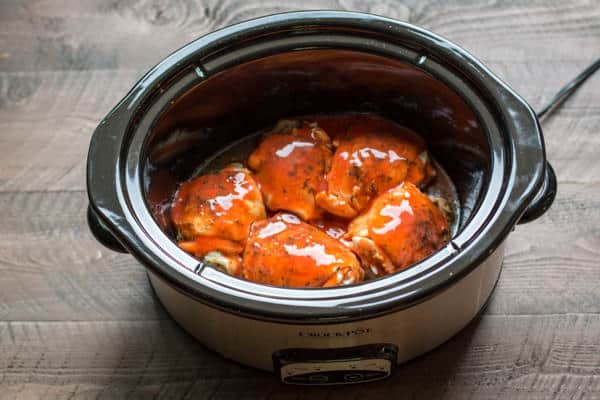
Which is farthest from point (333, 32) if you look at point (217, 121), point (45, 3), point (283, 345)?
point (45, 3)

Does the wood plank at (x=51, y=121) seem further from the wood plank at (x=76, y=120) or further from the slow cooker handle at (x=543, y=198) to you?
the slow cooker handle at (x=543, y=198)

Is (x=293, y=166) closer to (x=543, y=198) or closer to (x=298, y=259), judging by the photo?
(x=298, y=259)

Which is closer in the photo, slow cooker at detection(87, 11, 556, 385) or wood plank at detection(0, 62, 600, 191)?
slow cooker at detection(87, 11, 556, 385)

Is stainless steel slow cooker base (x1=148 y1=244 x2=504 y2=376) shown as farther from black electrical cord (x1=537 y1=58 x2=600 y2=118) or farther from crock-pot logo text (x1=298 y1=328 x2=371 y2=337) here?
black electrical cord (x1=537 y1=58 x2=600 y2=118)

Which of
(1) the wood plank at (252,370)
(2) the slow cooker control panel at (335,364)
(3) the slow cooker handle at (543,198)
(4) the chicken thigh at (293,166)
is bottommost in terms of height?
(1) the wood plank at (252,370)

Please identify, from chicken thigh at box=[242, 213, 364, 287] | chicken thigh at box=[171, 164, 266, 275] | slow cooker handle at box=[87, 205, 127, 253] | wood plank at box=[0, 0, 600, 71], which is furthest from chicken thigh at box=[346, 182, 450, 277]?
wood plank at box=[0, 0, 600, 71]

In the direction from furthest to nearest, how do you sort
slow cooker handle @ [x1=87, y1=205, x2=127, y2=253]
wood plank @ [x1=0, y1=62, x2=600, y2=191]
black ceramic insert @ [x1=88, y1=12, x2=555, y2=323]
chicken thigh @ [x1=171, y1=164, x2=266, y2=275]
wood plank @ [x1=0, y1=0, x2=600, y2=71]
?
wood plank @ [x1=0, y1=0, x2=600, y2=71] → wood plank @ [x1=0, y1=62, x2=600, y2=191] → chicken thigh @ [x1=171, y1=164, x2=266, y2=275] → slow cooker handle @ [x1=87, y1=205, x2=127, y2=253] → black ceramic insert @ [x1=88, y1=12, x2=555, y2=323]

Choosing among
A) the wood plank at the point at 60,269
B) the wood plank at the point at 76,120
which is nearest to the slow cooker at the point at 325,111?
the wood plank at the point at 60,269

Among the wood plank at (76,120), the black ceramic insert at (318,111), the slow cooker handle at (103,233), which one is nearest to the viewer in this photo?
the black ceramic insert at (318,111)
